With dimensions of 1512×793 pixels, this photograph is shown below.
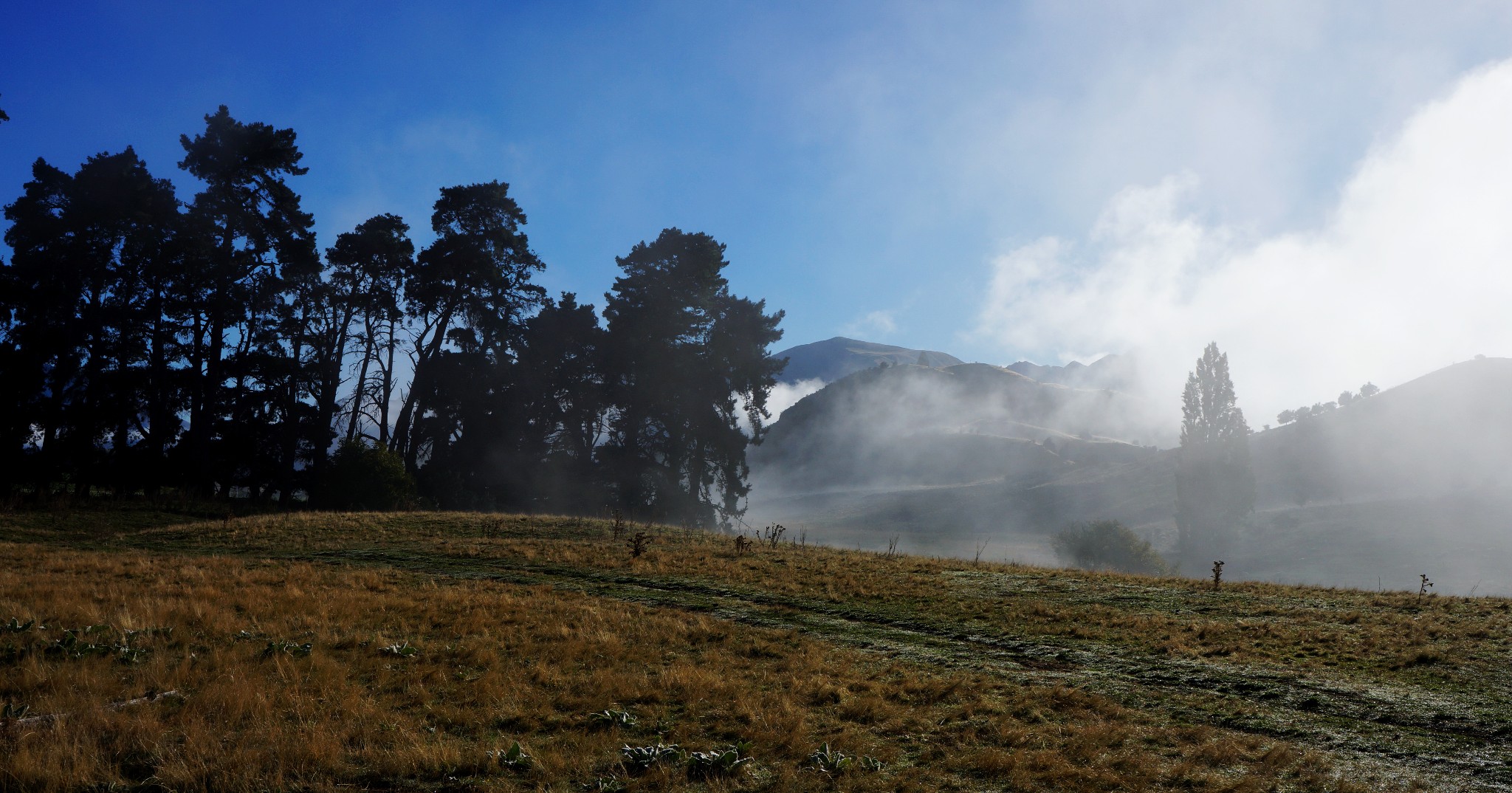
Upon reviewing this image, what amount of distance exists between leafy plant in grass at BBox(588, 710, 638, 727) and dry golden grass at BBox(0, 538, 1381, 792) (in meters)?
0.08

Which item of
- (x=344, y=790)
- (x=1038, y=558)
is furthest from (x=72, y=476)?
(x=1038, y=558)

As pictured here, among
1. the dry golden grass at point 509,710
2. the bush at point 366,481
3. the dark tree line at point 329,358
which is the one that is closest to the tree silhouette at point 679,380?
the dark tree line at point 329,358

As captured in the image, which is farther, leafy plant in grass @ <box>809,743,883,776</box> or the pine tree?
the pine tree

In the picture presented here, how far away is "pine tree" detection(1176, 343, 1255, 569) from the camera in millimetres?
79500

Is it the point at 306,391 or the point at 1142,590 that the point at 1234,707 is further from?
the point at 306,391

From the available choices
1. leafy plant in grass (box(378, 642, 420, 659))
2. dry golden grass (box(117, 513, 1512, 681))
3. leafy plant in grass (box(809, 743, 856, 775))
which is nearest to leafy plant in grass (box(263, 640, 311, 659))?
leafy plant in grass (box(378, 642, 420, 659))

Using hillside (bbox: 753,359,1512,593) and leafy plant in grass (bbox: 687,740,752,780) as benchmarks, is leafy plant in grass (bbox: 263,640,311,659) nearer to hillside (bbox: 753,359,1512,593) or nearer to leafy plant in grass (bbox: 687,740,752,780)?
leafy plant in grass (bbox: 687,740,752,780)

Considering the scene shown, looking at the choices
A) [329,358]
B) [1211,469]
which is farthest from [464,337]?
[1211,469]

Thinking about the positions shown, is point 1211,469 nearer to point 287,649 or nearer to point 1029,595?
point 1029,595

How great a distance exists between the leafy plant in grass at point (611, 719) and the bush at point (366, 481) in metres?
36.7

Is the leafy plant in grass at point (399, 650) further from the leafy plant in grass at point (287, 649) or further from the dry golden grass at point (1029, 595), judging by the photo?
the dry golden grass at point (1029, 595)

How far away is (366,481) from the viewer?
4084 centimetres

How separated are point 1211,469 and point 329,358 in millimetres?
80463

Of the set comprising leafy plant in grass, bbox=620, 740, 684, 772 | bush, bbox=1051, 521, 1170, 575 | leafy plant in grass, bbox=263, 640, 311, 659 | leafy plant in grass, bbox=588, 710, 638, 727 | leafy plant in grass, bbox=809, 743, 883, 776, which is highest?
leafy plant in grass, bbox=809, 743, 883, 776
